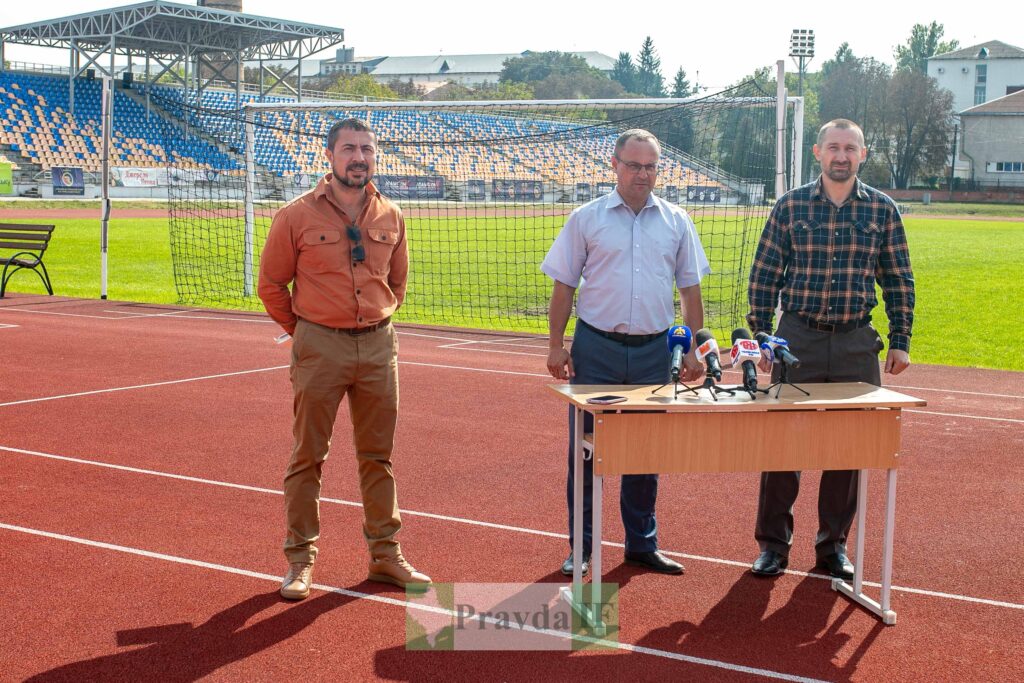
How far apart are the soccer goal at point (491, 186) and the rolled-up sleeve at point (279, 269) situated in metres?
2.12

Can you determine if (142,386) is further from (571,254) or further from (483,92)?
(483,92)

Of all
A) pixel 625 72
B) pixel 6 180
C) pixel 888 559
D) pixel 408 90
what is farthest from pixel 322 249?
pixel 625 72

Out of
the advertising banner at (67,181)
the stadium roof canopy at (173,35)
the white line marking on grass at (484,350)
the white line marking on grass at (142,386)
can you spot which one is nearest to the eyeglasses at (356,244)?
the white line marking on grass at (142,386)

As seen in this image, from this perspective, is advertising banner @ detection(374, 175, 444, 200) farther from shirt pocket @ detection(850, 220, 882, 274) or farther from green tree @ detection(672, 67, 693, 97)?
green tree @ detection(672, 67, 693, 97)

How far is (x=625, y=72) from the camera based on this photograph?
529ft

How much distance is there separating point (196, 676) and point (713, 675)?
80.3 inches

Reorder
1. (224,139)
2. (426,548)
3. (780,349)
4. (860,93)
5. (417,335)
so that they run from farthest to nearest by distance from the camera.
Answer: (860,93) < (224,139) < (417,335) < (426,548) < (780,349)

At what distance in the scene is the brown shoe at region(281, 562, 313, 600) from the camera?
538 cm

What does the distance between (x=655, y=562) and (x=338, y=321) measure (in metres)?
2.05

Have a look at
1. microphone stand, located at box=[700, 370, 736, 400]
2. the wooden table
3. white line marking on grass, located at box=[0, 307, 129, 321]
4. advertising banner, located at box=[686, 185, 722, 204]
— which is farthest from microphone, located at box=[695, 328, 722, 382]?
advertising banner, located at box=[686, 185, 722, 204]

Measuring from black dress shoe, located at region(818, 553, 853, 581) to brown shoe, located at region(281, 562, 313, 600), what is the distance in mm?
2619

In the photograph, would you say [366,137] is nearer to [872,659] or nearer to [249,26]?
[872,659]

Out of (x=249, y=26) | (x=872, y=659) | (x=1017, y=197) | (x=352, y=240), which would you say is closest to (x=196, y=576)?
(x=352, y=240)

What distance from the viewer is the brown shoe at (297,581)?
17.6 feet
